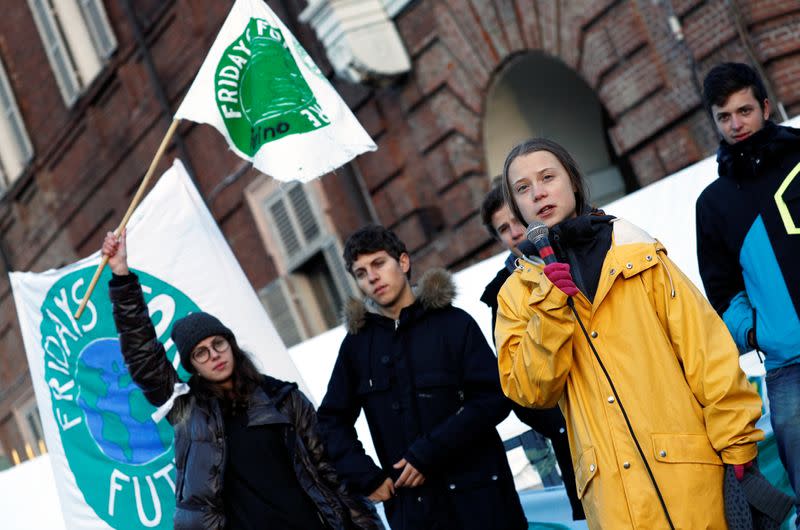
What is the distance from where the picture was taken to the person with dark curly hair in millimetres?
4551

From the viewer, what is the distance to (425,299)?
14.6 feet

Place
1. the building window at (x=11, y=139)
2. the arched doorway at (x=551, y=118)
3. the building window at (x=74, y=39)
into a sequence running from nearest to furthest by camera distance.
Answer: the arched doorway at (x=551, y=118), the building window at (x=74, y=39), the building window at (x=11, y=139)

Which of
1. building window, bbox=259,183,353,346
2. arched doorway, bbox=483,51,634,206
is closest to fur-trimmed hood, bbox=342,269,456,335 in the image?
arched doorway, bbox=483,51,634,206

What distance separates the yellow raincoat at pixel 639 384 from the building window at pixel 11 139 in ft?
52.0

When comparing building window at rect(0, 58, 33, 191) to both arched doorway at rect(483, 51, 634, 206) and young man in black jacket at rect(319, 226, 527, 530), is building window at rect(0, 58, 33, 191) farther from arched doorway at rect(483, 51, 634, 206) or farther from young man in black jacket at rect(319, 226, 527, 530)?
young man in black jacket at rect(319, 226, 527, 530)

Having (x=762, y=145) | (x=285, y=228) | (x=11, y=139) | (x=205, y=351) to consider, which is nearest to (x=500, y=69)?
(x=285, y=228)

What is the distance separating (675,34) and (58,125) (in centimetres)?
1077

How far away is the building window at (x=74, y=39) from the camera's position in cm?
1582

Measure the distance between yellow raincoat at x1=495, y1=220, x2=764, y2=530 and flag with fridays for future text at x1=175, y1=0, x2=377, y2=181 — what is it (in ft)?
8.17

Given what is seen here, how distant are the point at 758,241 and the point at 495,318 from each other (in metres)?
0.87

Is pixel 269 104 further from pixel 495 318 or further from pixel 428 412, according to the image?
pixel 495 318

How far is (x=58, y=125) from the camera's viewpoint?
672 inches

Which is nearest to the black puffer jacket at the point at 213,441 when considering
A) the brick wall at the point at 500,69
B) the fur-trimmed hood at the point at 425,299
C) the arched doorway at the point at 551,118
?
the fur-trimmed hood at the point at 425,299

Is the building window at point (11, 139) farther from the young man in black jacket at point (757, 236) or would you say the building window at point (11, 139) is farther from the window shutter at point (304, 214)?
the young man in black jacket at point (757, 236)
